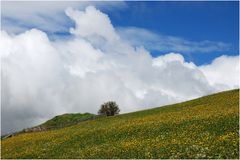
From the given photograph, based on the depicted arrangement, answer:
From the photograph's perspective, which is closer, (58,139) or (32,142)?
(58,139)

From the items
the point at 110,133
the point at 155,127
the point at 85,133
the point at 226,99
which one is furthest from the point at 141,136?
the point at 226,99

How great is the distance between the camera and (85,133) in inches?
1897

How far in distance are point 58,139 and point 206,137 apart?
75.1ft

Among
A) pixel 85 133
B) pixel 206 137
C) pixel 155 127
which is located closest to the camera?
pixel 206 137

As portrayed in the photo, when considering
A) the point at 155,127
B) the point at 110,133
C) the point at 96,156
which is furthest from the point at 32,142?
the point at 96,156

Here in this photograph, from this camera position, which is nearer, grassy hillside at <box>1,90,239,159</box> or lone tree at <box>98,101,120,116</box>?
grassy hillside at <box>1,90,239,159</box>

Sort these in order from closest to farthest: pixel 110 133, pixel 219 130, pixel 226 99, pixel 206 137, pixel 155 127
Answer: pixel 206 137 → pixel 219 130 → pixel 155 127 → pixel 110 133 → pixel 226 99

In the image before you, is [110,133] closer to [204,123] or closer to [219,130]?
[204,123]

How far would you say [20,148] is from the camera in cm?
4959

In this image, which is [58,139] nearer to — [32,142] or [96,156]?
[32,142]

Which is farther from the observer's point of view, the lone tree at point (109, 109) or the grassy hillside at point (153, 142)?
the lone tree at point (109, 109)

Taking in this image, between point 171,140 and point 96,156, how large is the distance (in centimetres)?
551

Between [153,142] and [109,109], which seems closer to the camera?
[153,142]

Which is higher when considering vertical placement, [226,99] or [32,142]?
[226,99]
